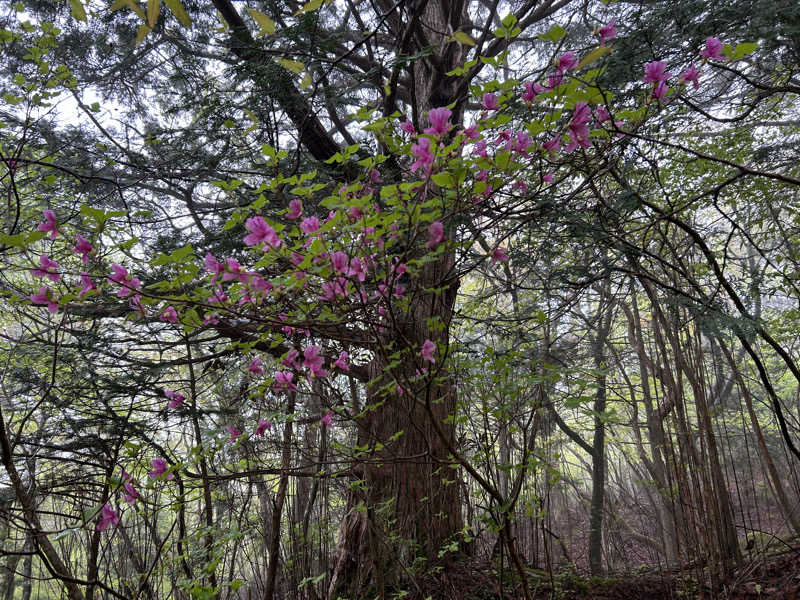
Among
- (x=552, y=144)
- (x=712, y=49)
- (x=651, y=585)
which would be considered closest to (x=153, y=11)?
(x=552, y=144)

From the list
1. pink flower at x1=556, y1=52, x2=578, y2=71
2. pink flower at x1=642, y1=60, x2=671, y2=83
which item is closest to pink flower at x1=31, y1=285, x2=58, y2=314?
pink flower at x1=556, y1=52, x2=578, y2=71

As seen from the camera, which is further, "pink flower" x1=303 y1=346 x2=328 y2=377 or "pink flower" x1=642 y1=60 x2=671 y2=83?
"pink flower" x1=303 y1=346 x2=328 y2=377

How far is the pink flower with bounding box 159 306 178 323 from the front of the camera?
4.97 ft

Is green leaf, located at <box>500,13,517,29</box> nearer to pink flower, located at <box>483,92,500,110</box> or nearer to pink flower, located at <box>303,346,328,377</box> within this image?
pink flower, located at <box>483,92,500,110</box>

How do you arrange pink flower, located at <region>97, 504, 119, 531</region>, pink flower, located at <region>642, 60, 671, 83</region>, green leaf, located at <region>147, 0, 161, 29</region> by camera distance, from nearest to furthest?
green leaf, located at <region>147, 0, 161, 29</region> → pink flower, located at <region>642, 60, 671, 83</region> → pink flower, located at <region>97, 504, 119, 531</region>

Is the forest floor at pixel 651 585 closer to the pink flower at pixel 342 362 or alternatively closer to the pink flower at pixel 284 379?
the pink flower at pixel 342 362

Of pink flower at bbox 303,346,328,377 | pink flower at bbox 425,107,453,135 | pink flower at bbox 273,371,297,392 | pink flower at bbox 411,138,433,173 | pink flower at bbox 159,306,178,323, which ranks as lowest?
pink flower at bbox 273,371,297,392

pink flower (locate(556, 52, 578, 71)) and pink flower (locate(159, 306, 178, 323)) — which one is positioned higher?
pink flower (locate(556, 52, 578, 71))

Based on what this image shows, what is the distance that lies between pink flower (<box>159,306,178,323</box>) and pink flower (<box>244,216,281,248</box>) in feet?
1.34

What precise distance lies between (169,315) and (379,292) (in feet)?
2.52

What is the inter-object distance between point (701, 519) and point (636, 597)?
40.9 inches

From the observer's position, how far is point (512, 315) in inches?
157

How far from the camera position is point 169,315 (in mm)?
1598

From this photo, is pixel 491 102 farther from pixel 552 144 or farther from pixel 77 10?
pixel 77 10
